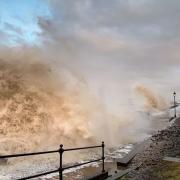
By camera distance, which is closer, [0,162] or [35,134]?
[0,162]

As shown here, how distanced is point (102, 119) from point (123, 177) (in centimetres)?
1309

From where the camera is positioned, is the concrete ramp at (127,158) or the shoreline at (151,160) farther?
the concrete ramp at (127,158)

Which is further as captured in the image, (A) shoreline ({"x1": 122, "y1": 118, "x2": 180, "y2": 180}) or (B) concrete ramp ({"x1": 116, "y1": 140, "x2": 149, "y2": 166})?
(B) concrete ramp ({"x1": 116, "y1": 140, "x2": 149, "y2": 166})

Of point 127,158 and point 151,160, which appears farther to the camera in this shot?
point 127,158

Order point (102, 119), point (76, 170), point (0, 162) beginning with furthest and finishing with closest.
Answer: point (102, 119), point (0, 162), point (76, 170)

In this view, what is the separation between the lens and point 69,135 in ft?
54.8

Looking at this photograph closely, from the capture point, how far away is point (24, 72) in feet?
63.6

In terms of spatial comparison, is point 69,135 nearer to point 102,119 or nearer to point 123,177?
point 102,119

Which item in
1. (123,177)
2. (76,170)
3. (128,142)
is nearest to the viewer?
(123,177)

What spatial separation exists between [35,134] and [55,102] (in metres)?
3.39

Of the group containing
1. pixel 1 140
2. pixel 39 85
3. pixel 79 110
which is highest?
pixel 39 85

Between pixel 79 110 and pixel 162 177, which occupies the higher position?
pixel 79 110

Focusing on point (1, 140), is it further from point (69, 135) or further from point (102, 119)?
point (102, 119)

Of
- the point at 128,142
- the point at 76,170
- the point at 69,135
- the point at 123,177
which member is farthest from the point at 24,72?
the point at 123,177
